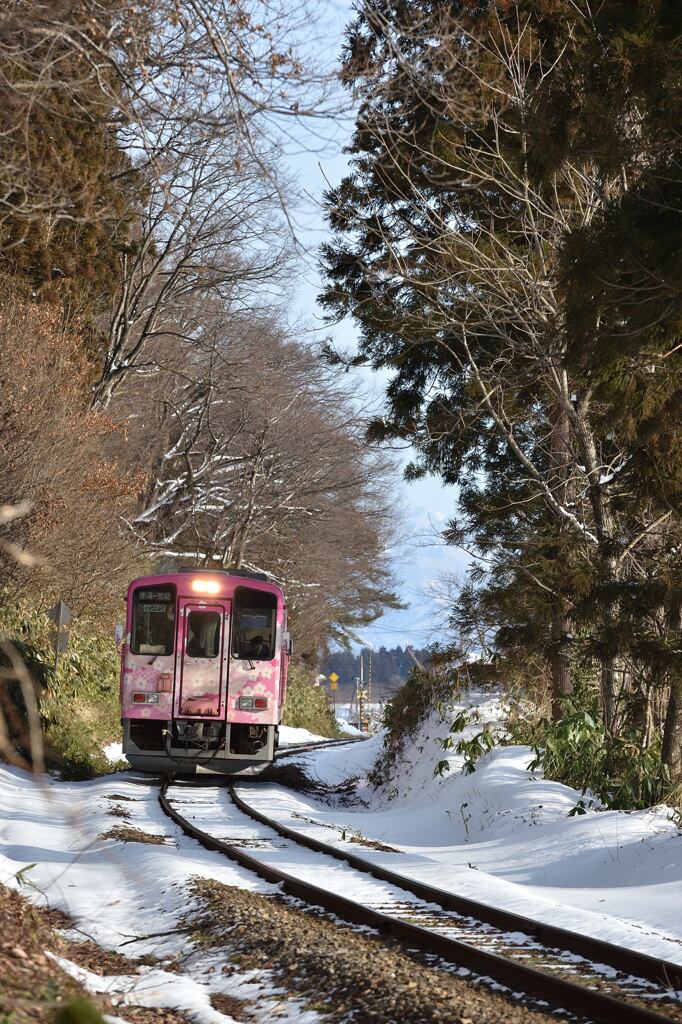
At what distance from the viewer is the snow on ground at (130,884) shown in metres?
5.92

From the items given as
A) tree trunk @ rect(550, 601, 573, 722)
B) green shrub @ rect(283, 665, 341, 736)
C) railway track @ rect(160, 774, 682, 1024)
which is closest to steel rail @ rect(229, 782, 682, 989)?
railway track @ rect(160, 774, 682, 1024)

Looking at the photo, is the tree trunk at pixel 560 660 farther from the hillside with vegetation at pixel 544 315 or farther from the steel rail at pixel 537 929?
the steel rail at pixel 537 929

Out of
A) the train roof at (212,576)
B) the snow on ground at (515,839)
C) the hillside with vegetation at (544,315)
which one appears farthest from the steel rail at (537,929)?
the train roof at (212,576)

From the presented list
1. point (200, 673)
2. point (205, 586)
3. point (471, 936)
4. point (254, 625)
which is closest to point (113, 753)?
point (200, 673)

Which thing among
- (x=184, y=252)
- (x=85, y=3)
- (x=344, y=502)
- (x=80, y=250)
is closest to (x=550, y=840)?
(x=85, y=3)

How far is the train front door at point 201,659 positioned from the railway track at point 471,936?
17.1 feet

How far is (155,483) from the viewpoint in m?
29.3

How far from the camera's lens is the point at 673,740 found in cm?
1203

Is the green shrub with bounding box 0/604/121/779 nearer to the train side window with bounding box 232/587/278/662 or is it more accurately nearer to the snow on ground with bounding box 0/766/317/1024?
the train side window with bounding box 232/587/278/662

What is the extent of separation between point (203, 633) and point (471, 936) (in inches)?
413

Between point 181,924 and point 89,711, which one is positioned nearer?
point 181,924

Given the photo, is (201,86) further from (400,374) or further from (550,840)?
(400,374)

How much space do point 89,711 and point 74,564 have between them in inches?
130

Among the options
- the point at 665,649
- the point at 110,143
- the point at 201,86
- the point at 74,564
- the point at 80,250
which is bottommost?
the point at 665,649
